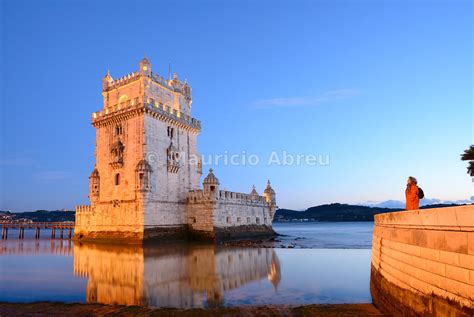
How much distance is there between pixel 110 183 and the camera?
39.8m

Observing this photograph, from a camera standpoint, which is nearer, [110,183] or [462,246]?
[462,246]

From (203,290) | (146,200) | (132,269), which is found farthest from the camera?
(146,200)

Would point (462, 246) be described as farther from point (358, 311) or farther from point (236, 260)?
point (236, 260)

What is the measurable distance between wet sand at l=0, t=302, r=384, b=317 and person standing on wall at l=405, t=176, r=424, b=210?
3.98 m

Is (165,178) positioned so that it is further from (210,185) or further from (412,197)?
(412,197)

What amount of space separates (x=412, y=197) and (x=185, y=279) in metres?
11.9

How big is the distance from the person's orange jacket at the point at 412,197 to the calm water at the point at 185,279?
4.41m

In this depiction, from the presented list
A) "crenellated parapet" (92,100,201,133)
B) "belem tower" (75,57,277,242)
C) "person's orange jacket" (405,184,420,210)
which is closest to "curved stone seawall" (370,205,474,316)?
"person's orange jacket" (405,184,420,210)

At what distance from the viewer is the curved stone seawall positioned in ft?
26.3

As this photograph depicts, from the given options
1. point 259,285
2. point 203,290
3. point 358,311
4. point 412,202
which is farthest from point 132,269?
point 412,202

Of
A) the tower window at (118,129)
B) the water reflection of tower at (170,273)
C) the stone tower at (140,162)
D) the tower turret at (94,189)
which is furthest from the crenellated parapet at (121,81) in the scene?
the water reflection of tower at (170,273)

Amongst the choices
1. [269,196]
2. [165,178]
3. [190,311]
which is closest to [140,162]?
[165,178]

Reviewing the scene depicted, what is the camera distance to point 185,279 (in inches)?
757

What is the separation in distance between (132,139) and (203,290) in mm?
24677
